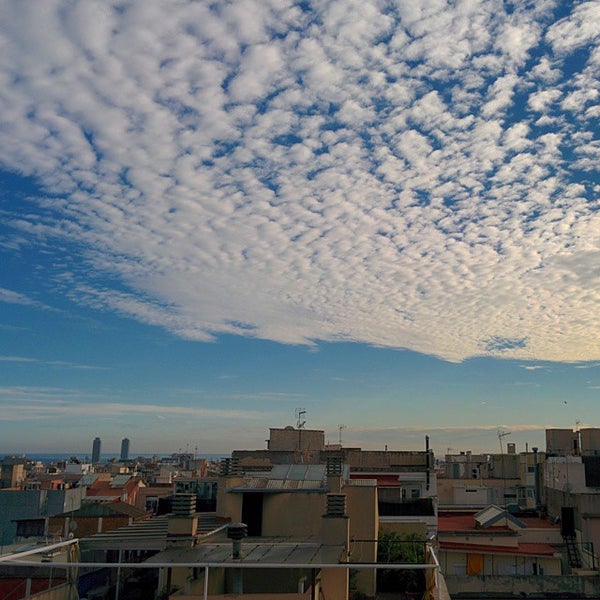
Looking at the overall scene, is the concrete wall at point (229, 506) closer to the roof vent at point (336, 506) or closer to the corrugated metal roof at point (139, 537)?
the corrugated metal roof at point (139, 537)

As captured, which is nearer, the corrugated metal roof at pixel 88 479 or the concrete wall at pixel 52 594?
the concrete wall at pixel 52 594

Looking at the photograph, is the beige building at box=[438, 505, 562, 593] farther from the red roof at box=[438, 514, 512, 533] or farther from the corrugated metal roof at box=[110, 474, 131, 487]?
the corrugated metal roof at box=[110, 474, 131, 487]

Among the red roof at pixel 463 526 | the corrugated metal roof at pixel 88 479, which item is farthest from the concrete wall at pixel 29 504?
the red roof at pixel 463 526

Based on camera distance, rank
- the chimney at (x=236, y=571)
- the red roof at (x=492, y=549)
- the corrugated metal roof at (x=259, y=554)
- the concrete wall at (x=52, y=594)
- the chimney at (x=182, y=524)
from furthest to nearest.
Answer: the red roof at (x=492, y=549), the chimney at (x=182, y=524), the concrete wall at (x=52, y=594), the corrugated metal roof at (x=259, y=554), the chimney at (x=236, y=571)

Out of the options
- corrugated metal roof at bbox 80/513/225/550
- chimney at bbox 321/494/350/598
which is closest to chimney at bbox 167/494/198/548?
corrugated metal roof at bbox 80/513/225/550

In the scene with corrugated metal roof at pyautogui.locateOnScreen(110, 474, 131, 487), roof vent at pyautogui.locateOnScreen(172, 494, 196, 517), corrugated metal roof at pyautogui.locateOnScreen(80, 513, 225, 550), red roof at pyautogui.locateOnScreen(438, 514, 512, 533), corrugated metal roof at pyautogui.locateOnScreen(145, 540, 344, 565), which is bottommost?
corrugated metal roof at pyautogui.locateOnScreen(110, 474, 131, 487)

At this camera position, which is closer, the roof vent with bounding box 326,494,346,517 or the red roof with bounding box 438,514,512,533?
the roof vent with bounding box 326,494,346,517

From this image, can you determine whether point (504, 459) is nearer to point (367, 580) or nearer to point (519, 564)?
point (519, 564)

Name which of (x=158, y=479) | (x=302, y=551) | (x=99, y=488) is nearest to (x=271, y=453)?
(x=99, y=488)

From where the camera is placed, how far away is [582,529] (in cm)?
3234

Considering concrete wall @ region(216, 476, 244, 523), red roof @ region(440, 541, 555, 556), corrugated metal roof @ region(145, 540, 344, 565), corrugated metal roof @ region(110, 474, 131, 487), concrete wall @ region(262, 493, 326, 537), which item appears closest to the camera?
corrugated metal roof @ region(145, 540, 344, 565)

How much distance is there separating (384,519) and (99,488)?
40.7 meters

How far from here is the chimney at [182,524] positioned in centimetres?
1753

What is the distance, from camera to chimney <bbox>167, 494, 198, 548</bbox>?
17531mm
